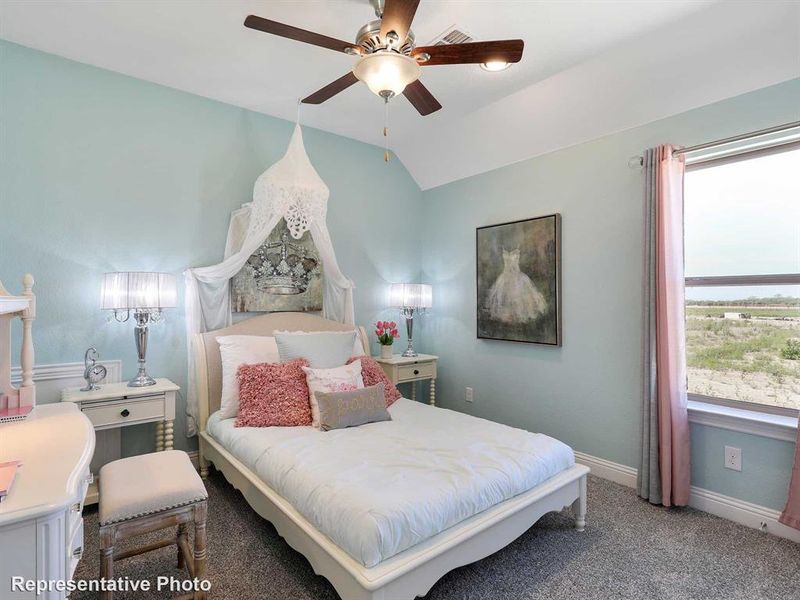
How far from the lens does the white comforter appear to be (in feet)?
5.32

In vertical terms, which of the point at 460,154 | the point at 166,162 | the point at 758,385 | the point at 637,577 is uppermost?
the point at 460,154

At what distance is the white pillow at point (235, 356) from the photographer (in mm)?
2842

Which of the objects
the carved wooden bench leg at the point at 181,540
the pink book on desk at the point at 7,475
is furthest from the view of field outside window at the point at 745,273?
the pink book on desk at the point at 7,475

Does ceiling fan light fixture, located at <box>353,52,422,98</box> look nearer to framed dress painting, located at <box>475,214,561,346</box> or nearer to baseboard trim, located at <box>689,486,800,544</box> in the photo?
framed dress painting, located at <box>475,214,561,346</box>

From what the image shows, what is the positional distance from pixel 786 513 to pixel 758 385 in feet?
2.32

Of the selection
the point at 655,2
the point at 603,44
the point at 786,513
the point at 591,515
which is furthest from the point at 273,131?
the point at 786,513

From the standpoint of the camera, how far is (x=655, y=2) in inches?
87.1

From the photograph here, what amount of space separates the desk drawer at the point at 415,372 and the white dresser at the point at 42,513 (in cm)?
270

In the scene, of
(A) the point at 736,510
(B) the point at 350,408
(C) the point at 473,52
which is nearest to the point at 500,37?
(C) the point at 473,52

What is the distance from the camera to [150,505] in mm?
1694

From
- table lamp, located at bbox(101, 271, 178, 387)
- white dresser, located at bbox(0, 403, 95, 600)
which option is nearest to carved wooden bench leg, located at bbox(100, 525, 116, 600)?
white dresser, located at bbox(0, 403, 95, 600)

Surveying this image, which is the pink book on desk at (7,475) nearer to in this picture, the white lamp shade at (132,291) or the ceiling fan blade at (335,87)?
the white lamp shade at (132,291)

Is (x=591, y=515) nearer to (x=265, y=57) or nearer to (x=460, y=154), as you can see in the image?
(x=460, y=154)

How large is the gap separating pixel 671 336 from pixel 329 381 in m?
2.19
